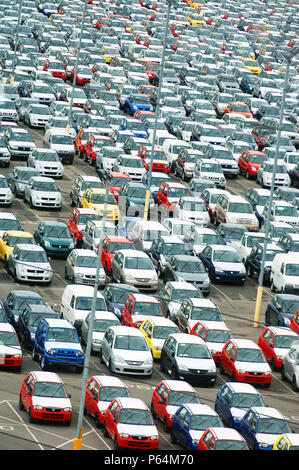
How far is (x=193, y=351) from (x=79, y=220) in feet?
48.0

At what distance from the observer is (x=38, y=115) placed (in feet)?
266

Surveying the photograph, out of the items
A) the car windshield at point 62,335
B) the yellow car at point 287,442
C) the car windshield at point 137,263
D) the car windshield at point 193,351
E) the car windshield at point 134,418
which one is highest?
the yellow car at point 287,442

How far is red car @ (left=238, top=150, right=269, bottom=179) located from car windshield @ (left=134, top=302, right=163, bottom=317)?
25025 millimetres

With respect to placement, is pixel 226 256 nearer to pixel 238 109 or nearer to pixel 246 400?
pixel 246 400

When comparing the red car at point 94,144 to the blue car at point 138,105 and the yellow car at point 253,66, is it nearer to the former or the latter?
the blue car at point 138,105

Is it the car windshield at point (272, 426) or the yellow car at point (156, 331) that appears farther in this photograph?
the yellow car at point (156, 331)

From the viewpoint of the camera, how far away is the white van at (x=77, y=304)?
51.5 metres

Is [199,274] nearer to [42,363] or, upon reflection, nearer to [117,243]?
[117,243]

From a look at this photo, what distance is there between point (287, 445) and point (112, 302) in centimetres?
1485

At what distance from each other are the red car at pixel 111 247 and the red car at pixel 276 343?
923 centimetres

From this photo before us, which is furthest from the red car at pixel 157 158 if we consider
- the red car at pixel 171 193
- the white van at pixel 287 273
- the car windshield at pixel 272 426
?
the car windshield at pixel 272 426

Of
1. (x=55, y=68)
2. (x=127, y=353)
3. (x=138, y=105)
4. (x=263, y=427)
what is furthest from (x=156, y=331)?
(x=55, y=68)

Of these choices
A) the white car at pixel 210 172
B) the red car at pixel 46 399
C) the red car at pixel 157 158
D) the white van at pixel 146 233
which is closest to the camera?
the red car at pixel 46 399

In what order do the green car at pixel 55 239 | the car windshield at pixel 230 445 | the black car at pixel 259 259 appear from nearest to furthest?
the car windshield at pixel 230 445, the green car at pixel 55 239, the black car at pixel 259 259
